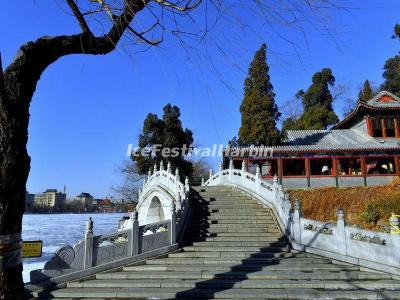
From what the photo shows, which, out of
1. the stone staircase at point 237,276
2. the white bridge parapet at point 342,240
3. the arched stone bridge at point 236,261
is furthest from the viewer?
the white bridge parapet at point 342,240

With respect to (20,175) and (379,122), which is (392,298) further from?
(379,122)

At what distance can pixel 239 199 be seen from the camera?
16281mm

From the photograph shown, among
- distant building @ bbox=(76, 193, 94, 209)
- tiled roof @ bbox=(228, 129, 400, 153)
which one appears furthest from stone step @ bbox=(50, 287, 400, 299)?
distant building @ bbox=(76, 193, 94, 209)

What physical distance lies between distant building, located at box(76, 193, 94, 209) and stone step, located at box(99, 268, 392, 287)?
113 meters

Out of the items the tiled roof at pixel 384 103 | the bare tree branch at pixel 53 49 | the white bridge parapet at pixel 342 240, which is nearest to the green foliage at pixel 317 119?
the tiled roof at pixel 384 103

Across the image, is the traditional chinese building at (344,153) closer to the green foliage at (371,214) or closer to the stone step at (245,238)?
the green foliage at (371,214)

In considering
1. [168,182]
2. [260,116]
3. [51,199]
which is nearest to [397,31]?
[260,116]

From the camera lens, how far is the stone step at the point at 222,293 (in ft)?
22.7

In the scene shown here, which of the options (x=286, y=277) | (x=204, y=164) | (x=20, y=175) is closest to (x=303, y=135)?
(x=286, y=277)

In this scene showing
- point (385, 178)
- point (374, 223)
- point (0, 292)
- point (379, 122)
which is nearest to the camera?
point (0, 292)

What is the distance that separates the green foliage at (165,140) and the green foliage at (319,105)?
40.2 feet

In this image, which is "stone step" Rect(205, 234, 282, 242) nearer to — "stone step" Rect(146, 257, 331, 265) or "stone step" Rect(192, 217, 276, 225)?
"stone step" Rect(192, 217, 276, 225)

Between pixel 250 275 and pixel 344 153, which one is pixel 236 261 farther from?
pixel 344 153

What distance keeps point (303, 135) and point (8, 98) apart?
25631 millimetres
